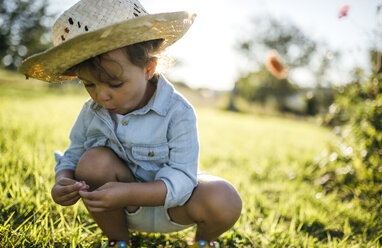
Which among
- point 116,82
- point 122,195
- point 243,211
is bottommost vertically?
point 243,211

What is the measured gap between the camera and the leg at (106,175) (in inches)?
53.2

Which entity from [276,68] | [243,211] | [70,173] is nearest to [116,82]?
[70,173]

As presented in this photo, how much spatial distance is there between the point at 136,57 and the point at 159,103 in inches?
10.4

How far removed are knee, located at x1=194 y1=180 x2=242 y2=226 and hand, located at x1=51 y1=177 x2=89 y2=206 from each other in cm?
56

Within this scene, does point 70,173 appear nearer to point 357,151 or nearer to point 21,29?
point 357,151

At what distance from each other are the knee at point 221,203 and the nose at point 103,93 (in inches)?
25.2

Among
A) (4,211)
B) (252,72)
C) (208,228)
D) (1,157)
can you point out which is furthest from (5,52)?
(252,72)

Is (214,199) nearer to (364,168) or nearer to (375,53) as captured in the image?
(364,168)

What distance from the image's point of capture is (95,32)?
982 millimetres

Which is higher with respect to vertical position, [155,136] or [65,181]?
[155,136]

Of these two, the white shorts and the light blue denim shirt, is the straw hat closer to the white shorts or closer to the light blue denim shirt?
the light blue denim shirt

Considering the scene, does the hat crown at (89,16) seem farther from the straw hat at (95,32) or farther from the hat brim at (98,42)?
the hat brim at (98,42)

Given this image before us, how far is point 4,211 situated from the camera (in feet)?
4.99

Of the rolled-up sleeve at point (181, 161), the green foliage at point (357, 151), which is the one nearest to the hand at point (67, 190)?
the rolled-up sleeve at point (181, 161)
